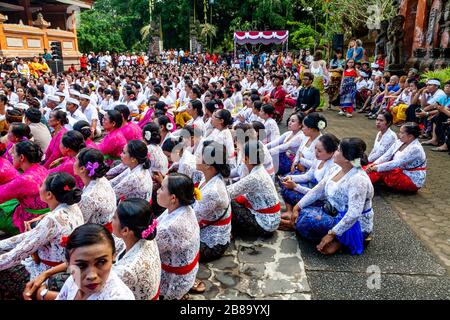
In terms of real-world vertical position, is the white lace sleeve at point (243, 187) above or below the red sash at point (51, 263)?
above

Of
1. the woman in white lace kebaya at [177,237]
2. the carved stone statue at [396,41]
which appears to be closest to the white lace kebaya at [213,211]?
the woman in white lace kebaya at [177,237]

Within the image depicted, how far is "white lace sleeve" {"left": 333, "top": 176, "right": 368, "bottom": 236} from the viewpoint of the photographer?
3.40m

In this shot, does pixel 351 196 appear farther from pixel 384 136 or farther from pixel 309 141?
pixel 384 136

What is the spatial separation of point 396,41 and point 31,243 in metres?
13.6

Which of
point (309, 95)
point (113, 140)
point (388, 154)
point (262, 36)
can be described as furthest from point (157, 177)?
point (262, 36)

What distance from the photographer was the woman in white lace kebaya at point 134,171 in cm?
367

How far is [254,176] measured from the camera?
148 inches

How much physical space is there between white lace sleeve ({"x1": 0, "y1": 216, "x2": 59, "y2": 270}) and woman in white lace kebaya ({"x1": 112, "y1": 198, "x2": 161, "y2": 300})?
0.61 meters

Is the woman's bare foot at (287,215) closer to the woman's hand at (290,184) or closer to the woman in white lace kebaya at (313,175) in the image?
the woman in white lace kebaya at (313,175)

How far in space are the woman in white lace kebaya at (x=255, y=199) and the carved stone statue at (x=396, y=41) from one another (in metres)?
11.1

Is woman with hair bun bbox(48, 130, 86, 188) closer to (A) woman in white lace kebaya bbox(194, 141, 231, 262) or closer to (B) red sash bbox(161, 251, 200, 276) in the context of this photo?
(A) woman in white lace kebaya bbox(194, 141, 231, 262)

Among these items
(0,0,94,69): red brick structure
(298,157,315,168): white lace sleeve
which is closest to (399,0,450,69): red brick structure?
(298,157,315,168): white lace sleeve

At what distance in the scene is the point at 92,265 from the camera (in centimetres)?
180
